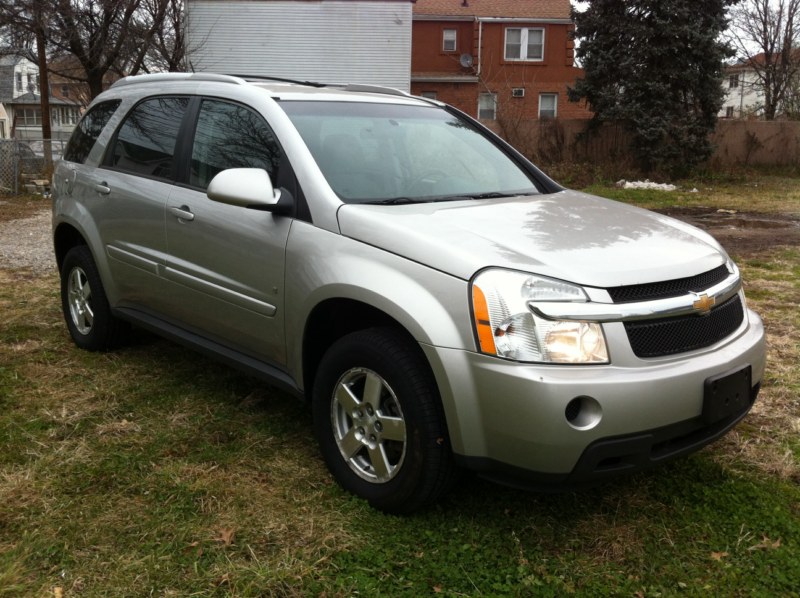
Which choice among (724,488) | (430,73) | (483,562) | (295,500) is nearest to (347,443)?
(295,500)

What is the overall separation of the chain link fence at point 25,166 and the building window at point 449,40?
20.5 meters

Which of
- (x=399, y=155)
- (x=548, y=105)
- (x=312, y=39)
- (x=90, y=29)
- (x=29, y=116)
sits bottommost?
(x=399, y=155)

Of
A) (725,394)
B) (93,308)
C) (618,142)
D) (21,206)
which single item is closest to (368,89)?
(93,308)

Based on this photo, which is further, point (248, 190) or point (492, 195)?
point (492, 195)

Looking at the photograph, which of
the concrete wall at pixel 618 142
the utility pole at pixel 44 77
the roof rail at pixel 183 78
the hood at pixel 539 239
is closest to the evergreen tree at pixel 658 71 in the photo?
the concrete wall at pixel 618 142

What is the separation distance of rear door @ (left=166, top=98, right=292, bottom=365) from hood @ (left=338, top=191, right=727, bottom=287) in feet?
1.70

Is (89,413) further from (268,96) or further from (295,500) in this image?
(268,96)

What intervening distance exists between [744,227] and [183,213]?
10.1 metres

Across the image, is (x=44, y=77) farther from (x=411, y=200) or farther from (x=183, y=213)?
(x=411, y=200)

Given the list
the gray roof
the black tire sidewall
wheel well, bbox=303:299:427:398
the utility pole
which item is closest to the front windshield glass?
wheel well, bbox=303:299:427:398

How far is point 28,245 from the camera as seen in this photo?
32.0 feet

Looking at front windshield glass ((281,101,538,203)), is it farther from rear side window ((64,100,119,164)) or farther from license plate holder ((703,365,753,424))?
rear side window ((64,100,119,164))

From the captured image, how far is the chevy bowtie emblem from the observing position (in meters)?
Result: 2.74

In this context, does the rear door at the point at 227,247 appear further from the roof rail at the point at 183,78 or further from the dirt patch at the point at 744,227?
the dirt patch at the point at 744,227
